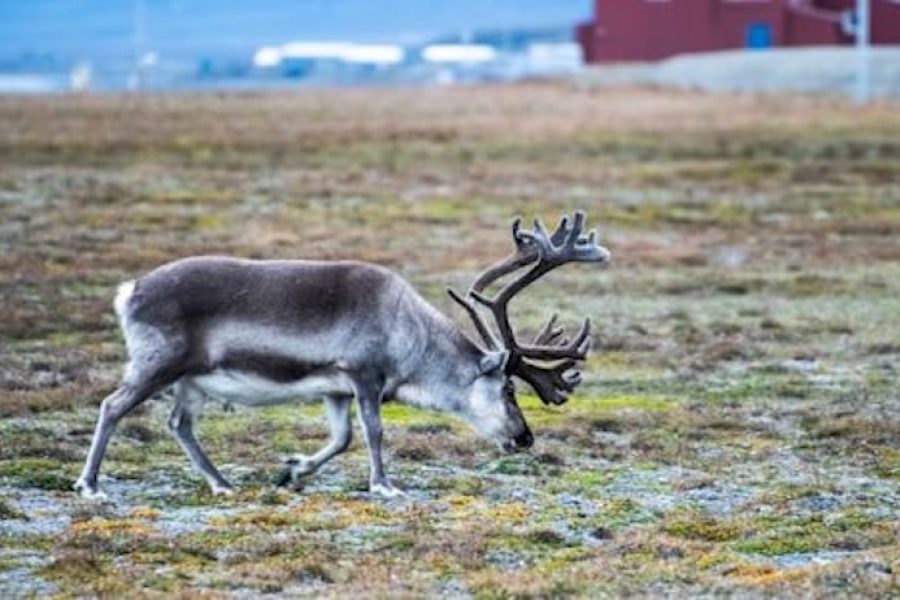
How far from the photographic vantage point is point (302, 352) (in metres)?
15.9

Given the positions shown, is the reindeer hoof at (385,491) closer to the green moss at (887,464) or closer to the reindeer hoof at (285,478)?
the reindeer hoof at (285,478)

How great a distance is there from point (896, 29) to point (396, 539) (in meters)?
89.3

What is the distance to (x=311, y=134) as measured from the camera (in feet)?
219

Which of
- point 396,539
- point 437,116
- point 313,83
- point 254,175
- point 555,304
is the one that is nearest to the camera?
point 396,539

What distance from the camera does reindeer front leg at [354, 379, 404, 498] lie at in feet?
52.6

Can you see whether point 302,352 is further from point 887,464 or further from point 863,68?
point 863,68

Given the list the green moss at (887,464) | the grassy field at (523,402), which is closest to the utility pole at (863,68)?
the grassy field at (523,402)

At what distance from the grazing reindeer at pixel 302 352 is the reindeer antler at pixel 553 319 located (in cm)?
4

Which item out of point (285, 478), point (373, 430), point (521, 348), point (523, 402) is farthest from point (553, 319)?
point (523, 402)

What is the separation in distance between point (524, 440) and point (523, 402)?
399cm

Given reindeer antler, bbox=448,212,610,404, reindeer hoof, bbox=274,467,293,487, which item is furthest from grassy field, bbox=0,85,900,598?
reindeer antler, bbox=448,212,610,404

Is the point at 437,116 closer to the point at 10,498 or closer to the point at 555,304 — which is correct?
the point at 555,304

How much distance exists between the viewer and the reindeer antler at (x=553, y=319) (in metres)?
16.7

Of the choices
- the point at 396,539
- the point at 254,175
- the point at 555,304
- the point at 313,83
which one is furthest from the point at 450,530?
the point at 313,83
